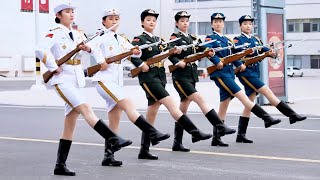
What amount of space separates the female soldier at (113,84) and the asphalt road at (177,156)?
0.42 meters

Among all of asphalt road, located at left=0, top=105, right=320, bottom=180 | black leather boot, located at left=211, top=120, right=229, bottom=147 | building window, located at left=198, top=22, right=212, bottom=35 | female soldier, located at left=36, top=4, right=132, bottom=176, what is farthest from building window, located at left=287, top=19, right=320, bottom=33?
female soldier, located at left=36, top=4, right=132, bottom=176

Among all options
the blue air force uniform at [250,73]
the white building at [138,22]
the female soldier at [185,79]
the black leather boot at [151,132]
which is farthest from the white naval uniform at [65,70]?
the white building at [138,22]

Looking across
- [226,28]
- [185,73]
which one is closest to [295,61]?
[226,28]

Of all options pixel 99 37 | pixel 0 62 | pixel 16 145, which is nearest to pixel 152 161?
pixel 99 37

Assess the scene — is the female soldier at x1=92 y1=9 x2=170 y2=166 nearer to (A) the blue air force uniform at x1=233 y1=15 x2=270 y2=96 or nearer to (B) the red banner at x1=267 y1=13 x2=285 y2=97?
(A) the blue air force uniform at x1=233 y1=15 x2=270 y2=96

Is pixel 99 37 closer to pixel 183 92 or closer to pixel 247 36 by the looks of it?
pixel 183 92

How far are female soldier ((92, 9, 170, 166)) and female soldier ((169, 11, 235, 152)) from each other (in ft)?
4.16

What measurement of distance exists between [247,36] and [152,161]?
317cm

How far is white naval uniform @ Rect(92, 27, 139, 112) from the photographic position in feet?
31.2

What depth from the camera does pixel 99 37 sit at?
31.6ft

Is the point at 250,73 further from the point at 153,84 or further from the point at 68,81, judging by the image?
the point at 68,81

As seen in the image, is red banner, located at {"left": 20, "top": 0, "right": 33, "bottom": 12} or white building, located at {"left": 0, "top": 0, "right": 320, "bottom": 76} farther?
white building, located at {"left": 0, "top": 0, "right": 320, "bottom": 76}

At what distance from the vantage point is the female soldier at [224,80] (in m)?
11.5

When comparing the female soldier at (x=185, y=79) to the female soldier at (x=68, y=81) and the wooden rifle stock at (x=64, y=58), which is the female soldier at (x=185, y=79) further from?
the wooden rifle stock at (x=64, y=58)
